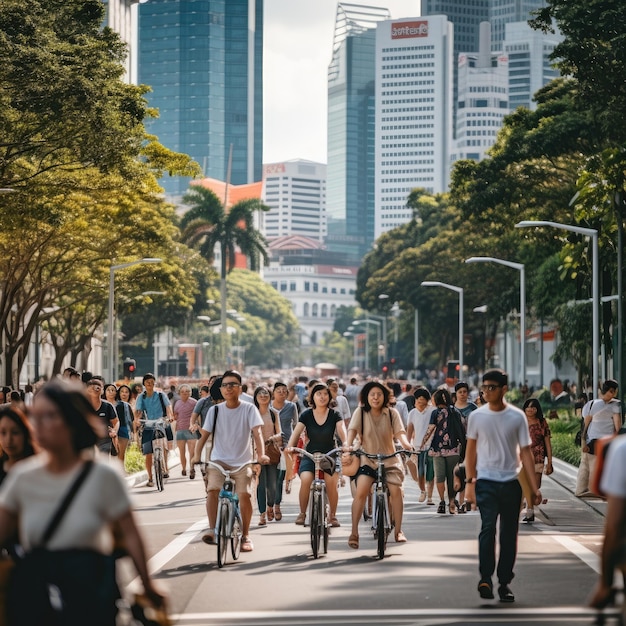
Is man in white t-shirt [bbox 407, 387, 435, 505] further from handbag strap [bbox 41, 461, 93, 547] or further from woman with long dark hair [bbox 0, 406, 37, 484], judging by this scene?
handbag strap [bbox 41, 461, 93, 547]

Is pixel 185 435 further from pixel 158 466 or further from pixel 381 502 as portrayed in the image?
pixel 381 502

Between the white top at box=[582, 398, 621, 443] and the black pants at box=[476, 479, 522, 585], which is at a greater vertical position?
the white top at box=[582, 398, 621, 443]

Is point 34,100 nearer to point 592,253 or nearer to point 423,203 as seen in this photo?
point 592,253

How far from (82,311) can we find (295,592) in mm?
54642

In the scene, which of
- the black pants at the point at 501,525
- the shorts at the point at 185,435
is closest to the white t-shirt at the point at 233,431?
the black pants at the point at 501,525

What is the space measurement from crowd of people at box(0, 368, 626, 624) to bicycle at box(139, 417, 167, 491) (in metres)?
0.08

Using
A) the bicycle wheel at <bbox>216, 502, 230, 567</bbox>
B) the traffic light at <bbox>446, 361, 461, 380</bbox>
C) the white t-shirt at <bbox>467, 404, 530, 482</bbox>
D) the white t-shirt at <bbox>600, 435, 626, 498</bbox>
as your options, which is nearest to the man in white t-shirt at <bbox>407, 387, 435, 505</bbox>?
the bicycle wheel at <bbox>216, 502, 230, 567</bbox>

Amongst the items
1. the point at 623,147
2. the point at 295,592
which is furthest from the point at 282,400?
the point at 623,147

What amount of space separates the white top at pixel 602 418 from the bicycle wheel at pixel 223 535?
22.6 feet

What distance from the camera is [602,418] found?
18.7 metres

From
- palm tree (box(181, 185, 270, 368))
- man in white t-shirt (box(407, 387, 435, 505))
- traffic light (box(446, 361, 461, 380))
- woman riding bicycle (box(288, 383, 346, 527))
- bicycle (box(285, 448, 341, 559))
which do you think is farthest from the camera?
palm tree (box(181, 185, 270, 368))

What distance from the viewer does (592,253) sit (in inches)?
1451

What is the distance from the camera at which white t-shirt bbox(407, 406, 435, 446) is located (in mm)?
21344

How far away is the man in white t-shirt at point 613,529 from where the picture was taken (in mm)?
5992
